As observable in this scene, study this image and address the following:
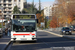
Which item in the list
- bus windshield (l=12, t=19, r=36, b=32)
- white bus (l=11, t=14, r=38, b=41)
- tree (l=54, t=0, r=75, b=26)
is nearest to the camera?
white bus (l=11, t=14, r=38, b=41)

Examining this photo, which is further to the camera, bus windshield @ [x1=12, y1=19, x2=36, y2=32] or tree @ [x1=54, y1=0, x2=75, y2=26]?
tree @ [x1=54, y1=0, x2=75, y2=26]

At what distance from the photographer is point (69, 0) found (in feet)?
172

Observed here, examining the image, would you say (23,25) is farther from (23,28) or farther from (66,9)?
(66,9)

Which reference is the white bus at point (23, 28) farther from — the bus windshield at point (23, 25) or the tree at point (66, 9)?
the tree at point (66, 9)

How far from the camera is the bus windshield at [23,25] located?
1872 cm

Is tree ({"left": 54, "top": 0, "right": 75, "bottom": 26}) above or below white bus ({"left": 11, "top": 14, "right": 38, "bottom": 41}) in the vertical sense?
above

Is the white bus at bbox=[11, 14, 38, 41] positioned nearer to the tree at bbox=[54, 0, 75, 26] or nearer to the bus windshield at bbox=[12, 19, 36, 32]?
the bus windshield at bbox=[12, 19, 36, 32]

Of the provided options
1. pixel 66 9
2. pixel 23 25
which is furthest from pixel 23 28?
pixel 66 9

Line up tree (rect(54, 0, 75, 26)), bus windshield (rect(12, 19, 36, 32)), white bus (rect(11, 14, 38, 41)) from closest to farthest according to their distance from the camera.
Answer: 1. white bus (rect(11, 14, 38, 41))
2. bus windshield (rect(12, 19, 36, 32))
3. tree (rect(54, 0, 75, 26))

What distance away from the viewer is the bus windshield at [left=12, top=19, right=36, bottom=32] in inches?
737

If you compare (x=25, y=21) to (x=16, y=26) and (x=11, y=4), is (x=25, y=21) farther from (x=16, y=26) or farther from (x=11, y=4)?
(x=11, y=4)

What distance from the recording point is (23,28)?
1878 centimetres

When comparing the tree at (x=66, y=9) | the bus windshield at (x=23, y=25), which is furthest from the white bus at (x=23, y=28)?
the tree at (x=66, y=9)

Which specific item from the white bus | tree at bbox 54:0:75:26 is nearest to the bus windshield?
the white bus
